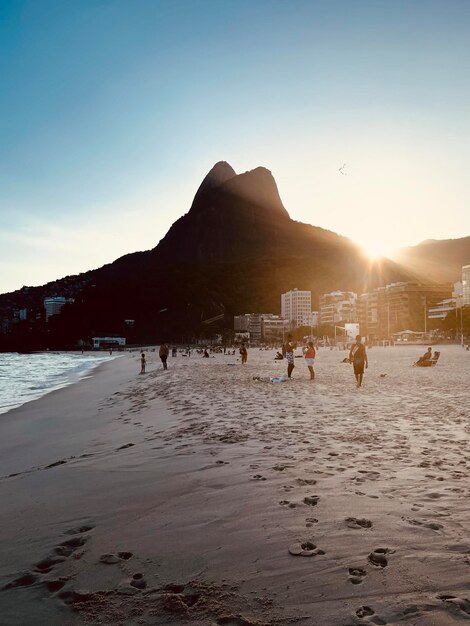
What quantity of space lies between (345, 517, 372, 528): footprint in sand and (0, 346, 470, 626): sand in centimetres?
2

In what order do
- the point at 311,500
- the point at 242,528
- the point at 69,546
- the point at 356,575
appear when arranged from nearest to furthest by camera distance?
the point at 356,575 → the point at 69,546 → the point at 242,528 → the point at 311,500

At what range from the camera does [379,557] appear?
116 inches

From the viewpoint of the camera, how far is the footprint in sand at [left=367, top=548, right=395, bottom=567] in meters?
2.88

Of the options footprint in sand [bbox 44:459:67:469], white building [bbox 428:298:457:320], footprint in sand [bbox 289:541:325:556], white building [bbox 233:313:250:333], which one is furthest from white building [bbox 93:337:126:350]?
footprint in sand [bbox 289:541:325:556]

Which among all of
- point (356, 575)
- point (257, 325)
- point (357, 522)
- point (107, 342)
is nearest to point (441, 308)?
point (257, 325)

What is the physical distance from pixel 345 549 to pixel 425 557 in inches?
20.9

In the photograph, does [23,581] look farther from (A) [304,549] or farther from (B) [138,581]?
(A) [304,549]

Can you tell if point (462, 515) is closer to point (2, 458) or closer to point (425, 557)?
point (425, 557)

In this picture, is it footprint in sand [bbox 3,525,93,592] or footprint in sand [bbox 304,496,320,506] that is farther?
footprint in sand [bbox 304,496,320,506]

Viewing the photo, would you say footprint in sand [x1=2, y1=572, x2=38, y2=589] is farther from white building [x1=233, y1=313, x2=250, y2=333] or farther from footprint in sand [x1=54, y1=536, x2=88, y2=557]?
white building [x1=233, y1=313, x2=250, y2=333]

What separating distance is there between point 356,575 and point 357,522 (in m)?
0.84

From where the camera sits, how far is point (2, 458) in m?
7.61

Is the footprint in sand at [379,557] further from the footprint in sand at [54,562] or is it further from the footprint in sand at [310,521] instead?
the footprint in sand at [54,562]

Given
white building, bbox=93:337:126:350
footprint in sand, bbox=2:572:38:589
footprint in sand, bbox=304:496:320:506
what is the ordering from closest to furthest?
footprint in sand, bbox=2:572:38:589 < footprint in sand, bbox=304:496:320:506 < white building, bbox=93:337:126:350
